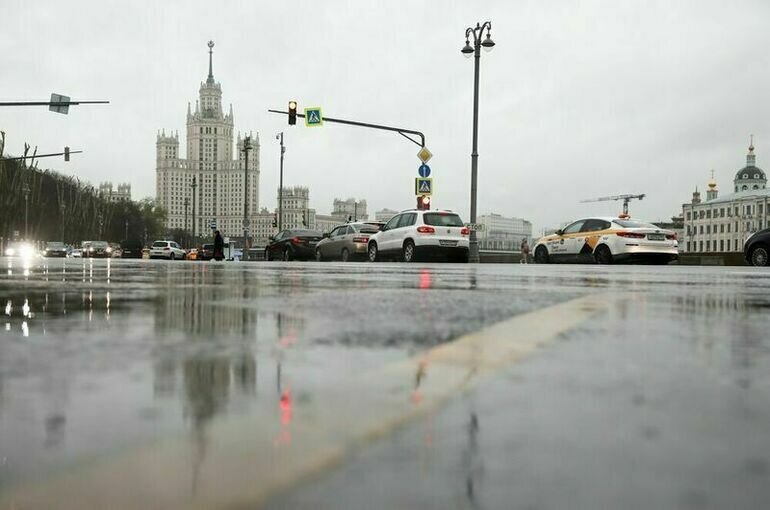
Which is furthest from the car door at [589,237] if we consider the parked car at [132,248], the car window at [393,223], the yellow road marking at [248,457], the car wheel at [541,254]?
the parked car at [132,248]

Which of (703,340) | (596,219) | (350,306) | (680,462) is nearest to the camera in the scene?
(680,462)

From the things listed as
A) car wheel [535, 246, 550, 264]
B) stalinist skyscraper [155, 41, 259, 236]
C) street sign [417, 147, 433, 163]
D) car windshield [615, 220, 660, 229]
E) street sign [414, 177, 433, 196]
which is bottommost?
car wheel [535, 246, 550, 264]

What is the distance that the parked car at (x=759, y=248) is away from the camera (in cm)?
1928

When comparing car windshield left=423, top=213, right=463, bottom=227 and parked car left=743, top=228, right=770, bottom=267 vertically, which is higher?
car windshield left=423, top=213, right=463, bottom=227

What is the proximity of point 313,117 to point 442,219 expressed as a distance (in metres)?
10.1

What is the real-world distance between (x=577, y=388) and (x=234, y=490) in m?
0.92

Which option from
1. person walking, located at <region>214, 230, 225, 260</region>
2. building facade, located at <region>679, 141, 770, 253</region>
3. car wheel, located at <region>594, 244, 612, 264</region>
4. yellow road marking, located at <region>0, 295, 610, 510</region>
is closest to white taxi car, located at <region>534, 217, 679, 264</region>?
car wheel, located at <region>594, 244, 612, 264</region>

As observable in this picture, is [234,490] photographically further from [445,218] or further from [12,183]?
[12,183]

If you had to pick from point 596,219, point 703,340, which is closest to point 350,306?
point 703,340

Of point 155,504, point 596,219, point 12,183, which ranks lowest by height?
point 155,504

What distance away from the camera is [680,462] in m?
1.13

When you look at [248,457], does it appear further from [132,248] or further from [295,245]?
[132,248]

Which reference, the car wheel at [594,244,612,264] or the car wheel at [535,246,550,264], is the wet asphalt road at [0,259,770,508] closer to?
the car wheel at [594,244,612,264]

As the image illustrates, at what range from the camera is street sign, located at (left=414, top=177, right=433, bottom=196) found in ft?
92.2
